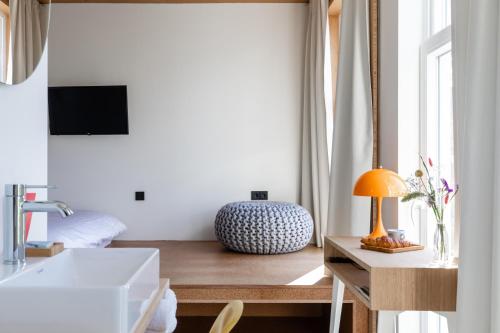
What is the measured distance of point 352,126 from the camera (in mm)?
2799

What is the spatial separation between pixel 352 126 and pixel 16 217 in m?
1.94

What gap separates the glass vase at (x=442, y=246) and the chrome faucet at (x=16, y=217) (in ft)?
3.98

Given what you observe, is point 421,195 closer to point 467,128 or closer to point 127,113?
point 467,128

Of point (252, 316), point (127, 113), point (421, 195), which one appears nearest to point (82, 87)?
point (127, 113)

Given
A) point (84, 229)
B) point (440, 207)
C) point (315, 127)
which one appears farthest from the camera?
point (315, 127)

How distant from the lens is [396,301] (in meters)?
1.62


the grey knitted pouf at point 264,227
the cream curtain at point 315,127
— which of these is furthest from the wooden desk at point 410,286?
the cream curtain at point 315,127

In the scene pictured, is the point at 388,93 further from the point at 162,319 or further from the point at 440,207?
the point at 162,319

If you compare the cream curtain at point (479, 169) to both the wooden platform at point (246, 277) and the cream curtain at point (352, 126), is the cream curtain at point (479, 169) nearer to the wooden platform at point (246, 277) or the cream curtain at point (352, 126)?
the cream curtain at point (352, 126)

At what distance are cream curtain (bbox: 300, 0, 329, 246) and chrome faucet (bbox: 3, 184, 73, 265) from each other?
9.43 feet

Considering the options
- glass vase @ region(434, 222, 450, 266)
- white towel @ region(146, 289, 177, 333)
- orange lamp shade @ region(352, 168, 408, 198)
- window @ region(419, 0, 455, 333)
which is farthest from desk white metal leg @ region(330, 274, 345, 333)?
white towel @ region(146, 289, 177, 333)

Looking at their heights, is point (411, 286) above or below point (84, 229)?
above

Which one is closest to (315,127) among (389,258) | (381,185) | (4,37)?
(381,185)

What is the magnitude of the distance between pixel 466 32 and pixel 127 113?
11.6 feet
